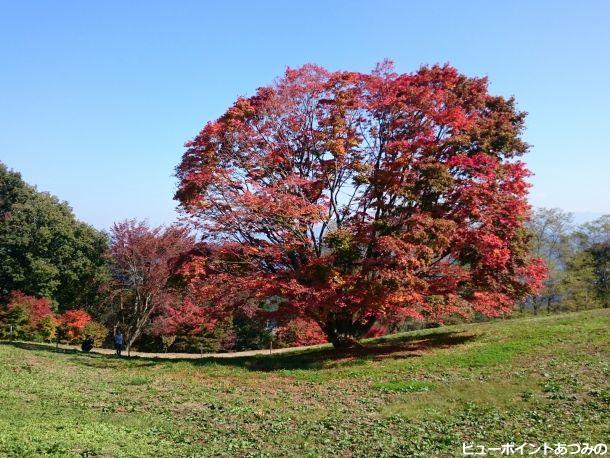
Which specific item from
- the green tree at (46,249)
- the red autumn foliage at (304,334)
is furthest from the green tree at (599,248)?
the green tree at (46,249)

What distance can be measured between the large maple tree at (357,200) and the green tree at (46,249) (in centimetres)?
2182

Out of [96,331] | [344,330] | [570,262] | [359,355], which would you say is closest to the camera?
[359,355]

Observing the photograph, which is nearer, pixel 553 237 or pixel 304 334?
pixel 304 334

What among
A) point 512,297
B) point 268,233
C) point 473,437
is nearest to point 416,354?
point 512,297

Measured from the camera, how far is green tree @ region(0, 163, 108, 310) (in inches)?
1379

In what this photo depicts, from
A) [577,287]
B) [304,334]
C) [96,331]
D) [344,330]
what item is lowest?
[304,334]

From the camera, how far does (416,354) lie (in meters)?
17.0

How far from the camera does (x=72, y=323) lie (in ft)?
114

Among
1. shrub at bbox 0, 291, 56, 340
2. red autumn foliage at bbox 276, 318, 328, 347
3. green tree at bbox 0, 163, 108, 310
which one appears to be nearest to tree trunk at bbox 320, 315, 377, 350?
red autumn foliage at bbox 276, 318, 328, 347

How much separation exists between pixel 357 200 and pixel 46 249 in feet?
91.1

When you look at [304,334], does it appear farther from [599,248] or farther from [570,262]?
[599,248]

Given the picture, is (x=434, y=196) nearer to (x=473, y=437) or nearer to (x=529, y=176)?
(x=529, y=176)

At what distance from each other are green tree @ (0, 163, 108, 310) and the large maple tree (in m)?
21.8

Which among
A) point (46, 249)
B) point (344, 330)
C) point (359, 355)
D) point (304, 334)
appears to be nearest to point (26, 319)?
point (46, 249)
